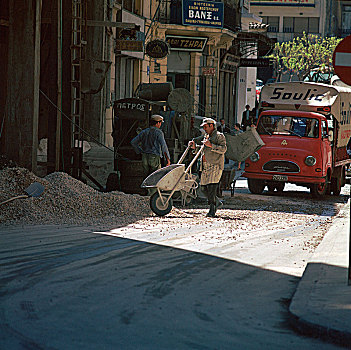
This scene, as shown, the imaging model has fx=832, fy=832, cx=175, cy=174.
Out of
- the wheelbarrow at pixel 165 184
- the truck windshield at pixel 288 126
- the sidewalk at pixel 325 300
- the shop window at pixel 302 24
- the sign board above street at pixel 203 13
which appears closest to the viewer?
the sidewalk at pixel 325 300

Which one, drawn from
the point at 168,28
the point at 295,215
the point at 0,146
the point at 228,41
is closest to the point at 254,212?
the point at 295,215

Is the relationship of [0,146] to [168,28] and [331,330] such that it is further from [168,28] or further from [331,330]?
[168,28]

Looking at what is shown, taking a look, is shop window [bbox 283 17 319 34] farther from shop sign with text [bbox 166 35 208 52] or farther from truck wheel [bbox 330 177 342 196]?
truck wheel [bbox 330 177 342 196]

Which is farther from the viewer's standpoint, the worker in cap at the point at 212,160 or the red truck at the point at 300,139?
the red truck at the point at 300,139

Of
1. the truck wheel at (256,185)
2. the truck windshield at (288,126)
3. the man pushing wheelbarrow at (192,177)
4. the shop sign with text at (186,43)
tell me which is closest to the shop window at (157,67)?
the shop sign with text at (186,43)

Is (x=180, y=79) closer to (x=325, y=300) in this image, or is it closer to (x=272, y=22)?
(x=325, y=300)

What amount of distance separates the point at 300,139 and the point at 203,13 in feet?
54.1

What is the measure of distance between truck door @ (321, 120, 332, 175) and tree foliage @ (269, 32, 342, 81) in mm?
59798

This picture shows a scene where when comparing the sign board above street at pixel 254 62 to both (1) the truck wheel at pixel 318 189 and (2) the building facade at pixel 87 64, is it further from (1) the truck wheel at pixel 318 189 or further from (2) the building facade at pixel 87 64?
(1) the truck wheel at pixel 318 189

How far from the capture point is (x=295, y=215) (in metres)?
15.7

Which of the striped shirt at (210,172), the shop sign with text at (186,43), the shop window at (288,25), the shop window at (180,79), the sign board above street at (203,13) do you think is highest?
the shop window at (288,25)

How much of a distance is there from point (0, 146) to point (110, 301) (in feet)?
36.4

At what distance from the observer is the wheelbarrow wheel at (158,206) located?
13.8m

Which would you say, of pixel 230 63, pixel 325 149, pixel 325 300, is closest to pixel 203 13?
pixel 230 63
